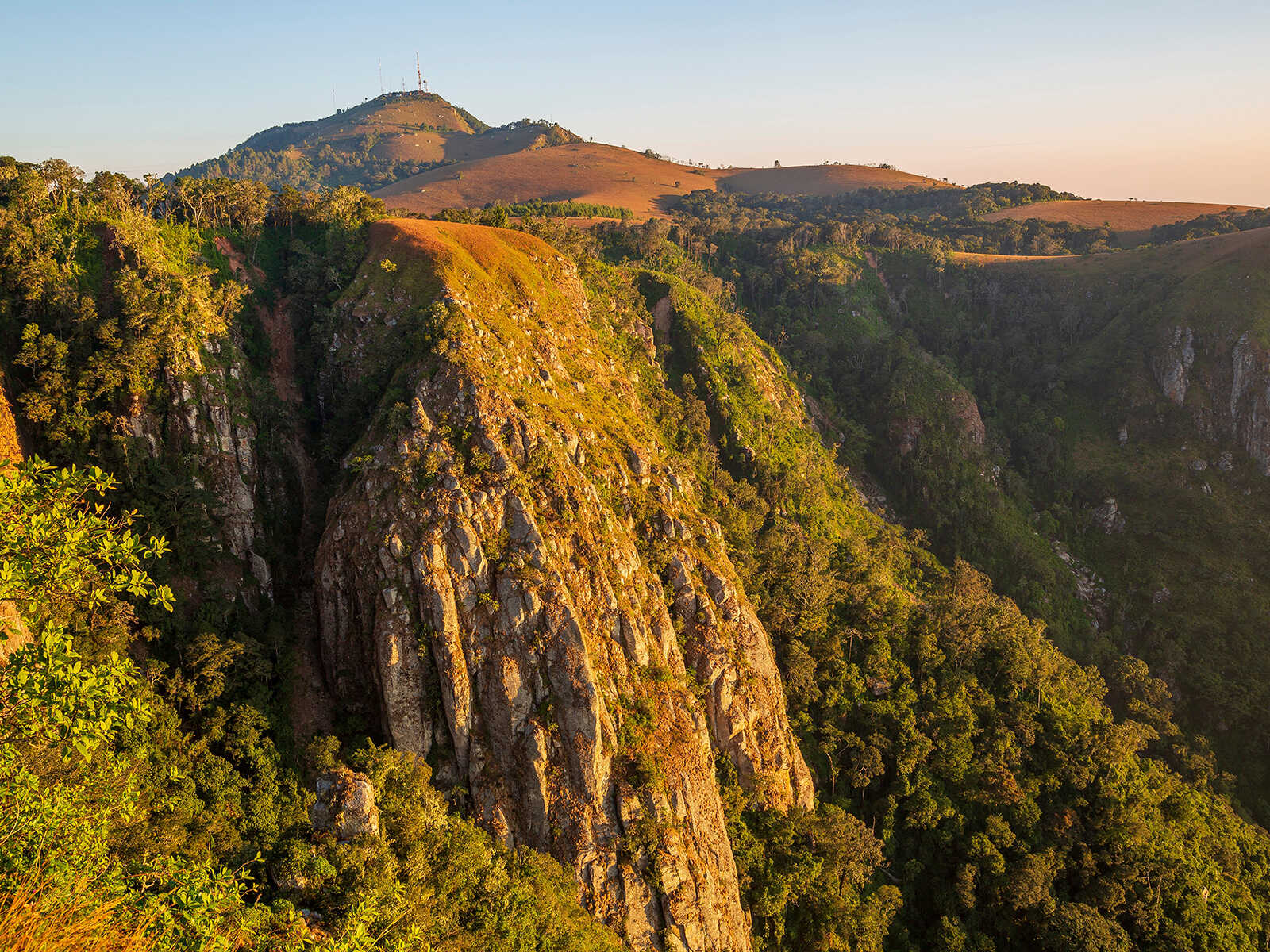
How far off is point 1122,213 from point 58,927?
774 feet

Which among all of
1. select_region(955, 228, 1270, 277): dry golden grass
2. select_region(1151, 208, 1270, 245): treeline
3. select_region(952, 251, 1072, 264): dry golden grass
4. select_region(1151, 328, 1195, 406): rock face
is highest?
select_region(1151, 208, 1270, 245): treeline

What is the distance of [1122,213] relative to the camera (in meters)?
182

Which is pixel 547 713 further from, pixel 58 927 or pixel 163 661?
pixel 58 927

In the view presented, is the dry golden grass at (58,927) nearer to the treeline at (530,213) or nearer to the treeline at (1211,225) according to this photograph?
the treeline at (530,213)

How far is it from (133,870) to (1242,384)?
13513 centimetres

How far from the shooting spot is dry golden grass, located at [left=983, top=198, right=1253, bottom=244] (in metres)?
170

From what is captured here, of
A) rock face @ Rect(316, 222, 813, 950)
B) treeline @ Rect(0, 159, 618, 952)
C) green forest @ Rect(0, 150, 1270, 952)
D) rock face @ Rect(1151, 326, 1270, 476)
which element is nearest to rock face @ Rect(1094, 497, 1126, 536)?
green forest @ Rect(0, 150, 1270, 952)

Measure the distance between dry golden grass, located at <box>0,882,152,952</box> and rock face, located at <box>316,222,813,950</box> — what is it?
3115 cm

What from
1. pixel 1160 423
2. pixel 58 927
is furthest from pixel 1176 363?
pixel 58 927

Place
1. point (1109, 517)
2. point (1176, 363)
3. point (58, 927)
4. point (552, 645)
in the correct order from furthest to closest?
1. point (1176, 363)
2. point (1109, 517)
3. point (552, 645)
4. point (58, 927)

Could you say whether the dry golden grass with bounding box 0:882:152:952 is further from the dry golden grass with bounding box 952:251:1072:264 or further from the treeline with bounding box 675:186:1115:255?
the dry golden grass with bounding box 952:251:1072:264

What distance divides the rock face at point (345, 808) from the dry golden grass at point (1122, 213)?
19898cm

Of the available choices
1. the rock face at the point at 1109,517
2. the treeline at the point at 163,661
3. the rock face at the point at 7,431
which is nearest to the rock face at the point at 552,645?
the treeline at the point at 163,661

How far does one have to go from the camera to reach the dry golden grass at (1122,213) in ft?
557
